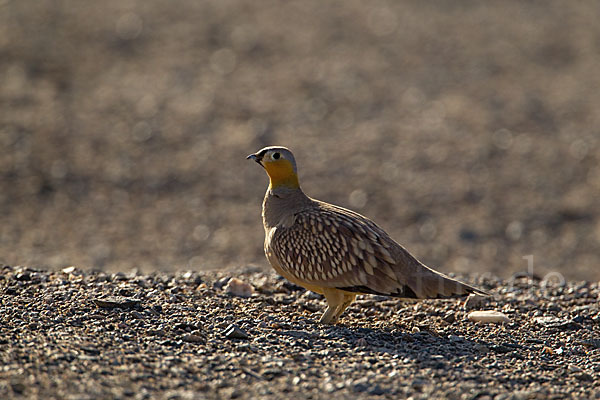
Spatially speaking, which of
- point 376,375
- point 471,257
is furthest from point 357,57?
point 376,375

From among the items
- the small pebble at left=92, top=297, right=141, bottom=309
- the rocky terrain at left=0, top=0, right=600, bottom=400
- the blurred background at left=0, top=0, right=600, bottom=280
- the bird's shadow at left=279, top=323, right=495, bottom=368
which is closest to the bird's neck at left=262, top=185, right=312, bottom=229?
the rocky terrain at left=0, top=0, right=600, bottom=400

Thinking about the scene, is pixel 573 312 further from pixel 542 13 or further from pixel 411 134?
pixel 542 13

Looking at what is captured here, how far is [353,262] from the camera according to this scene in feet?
21.4

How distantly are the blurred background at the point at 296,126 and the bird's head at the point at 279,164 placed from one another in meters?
4.09

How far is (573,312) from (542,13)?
16.5 m

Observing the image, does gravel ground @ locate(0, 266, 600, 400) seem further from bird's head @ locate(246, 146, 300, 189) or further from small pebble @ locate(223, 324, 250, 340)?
bird's head @ locate(246, 146, 300, 189)

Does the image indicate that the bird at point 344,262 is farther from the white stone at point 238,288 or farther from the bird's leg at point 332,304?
the white stone at point 238,288

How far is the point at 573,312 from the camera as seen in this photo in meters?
7.27

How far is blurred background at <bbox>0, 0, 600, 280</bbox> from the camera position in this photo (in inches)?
492

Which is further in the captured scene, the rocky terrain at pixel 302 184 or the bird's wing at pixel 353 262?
the bird's wing at pixel 353 262

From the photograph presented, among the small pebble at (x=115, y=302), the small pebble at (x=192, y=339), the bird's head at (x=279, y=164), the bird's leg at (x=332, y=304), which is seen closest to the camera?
the small pebble at (x=192, y=339)

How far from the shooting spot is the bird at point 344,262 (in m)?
6.49

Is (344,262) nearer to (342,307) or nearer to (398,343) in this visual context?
(342,307)

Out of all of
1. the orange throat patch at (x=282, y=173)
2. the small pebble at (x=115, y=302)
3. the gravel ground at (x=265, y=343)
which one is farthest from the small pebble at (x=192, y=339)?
the orange throat patch at (x=282, y=173)
